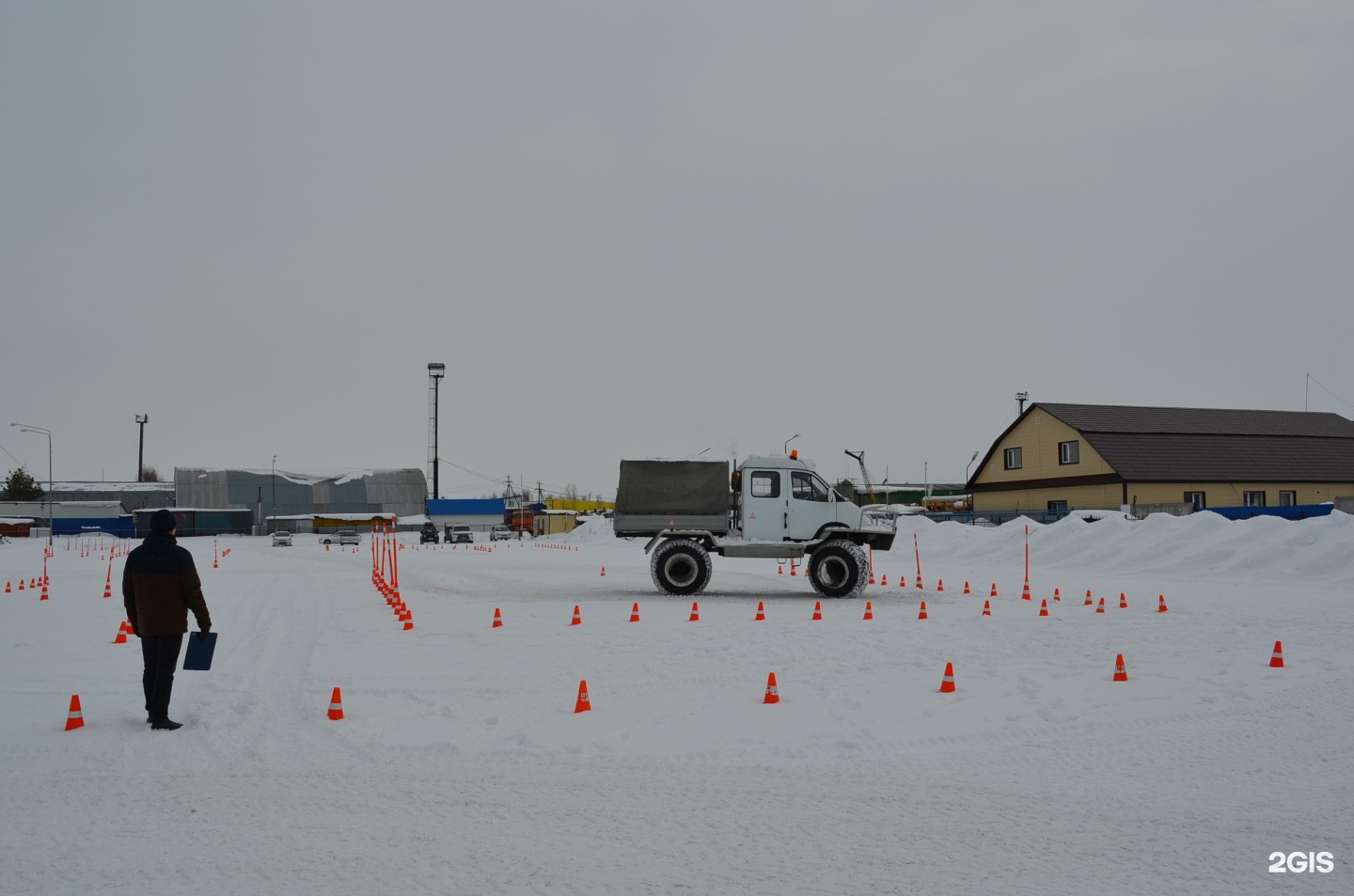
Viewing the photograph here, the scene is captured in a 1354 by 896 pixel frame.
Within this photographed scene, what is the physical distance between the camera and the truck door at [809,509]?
20.1 m

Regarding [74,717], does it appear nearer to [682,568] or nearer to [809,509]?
[682,568]

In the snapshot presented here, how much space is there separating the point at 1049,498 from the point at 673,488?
102 ft

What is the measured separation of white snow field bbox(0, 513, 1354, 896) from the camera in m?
5.16

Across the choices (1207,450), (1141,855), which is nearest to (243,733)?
(1141,855)

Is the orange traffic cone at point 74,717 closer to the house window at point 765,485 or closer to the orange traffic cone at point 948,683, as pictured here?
the orange traffic cone at point 948,683

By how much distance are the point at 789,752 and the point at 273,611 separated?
42.8 feet

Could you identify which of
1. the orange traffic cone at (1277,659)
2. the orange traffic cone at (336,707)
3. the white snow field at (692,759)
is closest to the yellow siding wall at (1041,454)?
the white snow field at (692,759)

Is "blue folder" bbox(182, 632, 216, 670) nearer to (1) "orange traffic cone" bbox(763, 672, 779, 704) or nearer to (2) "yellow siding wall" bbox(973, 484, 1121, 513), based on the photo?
(1) "orange traffic cone" bbox(763, 672, 779, 704)

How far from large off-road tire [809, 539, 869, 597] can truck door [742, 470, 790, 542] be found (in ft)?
3.35

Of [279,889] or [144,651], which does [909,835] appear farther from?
[144,651]

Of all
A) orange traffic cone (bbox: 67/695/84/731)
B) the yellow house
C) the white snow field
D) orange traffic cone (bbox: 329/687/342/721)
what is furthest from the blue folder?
the yellow house

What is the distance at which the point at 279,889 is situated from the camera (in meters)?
4.85

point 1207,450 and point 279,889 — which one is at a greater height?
point 1207,450

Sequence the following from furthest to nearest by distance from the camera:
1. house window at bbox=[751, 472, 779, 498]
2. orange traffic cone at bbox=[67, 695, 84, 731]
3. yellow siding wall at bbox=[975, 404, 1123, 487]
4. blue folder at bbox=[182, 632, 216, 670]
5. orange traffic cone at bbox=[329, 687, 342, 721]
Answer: yellow siding wall at bbox=[975, 404, 1123, 487]
house window at bbox=[751, 472, 779, 498]
blue folder at bbox=[182, 632, 216, 670]
orange traffic cone at bbox=[329, 687, 342, 721]
orange traffic cone at bbox=[67, 695, 84, 731]
